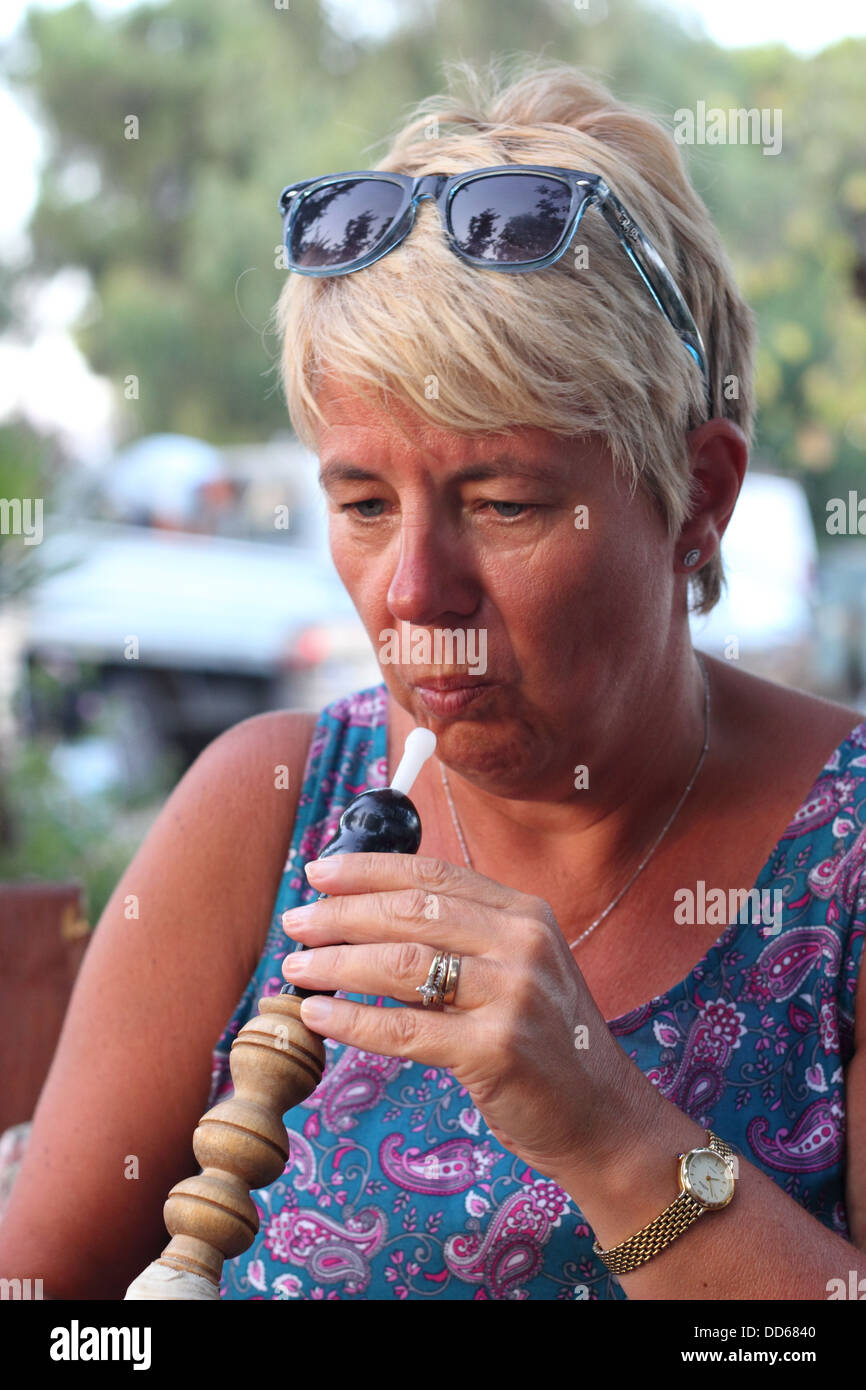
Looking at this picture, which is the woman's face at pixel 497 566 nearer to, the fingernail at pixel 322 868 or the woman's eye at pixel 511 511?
the woman's eye at pixel 511 511

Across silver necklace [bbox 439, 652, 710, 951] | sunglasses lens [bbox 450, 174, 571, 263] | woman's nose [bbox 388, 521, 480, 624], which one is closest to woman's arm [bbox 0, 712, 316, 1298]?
silver necklace [bbox 439, 652, 710, 951]

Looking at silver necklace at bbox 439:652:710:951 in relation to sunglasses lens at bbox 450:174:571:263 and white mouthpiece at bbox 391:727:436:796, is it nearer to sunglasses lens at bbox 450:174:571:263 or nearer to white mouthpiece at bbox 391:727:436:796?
white mouthpiece at bbox 391:727:436:796

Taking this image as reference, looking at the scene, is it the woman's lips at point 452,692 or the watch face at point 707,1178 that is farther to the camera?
the woman's lips at point 452,692

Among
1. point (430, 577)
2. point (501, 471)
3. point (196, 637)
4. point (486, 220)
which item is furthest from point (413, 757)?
point (196, 637)

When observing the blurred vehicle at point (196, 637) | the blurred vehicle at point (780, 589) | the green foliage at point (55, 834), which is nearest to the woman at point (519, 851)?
the green foliage at point (55, 834)

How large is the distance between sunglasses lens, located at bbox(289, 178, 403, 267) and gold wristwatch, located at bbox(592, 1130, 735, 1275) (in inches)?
42.7

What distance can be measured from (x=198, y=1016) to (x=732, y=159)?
1316 centimetres

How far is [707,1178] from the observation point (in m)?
1.48

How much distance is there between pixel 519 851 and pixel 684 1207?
628mm

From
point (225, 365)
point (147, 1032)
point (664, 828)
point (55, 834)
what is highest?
point (225, 365)

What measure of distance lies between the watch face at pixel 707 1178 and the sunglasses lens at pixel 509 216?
3.24 ft

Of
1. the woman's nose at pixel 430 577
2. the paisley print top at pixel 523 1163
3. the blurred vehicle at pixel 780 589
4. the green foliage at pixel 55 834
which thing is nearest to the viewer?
the woman's nose at pixel 430 577

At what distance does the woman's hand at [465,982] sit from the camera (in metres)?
1.34

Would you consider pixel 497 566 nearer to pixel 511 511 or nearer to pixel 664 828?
pixel 511 511
